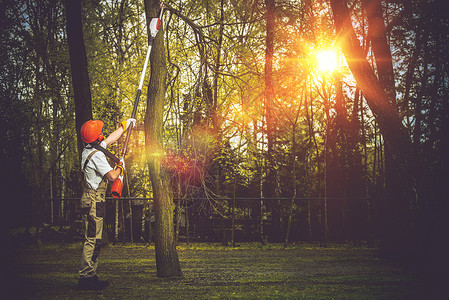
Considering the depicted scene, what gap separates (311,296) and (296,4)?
356 inches

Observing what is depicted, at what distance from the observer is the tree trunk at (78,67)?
13234 mm

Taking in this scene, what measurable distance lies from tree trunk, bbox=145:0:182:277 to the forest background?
245 mm

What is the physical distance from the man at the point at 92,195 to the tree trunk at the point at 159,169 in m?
1.22

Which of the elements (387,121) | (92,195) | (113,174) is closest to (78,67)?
(92,195)

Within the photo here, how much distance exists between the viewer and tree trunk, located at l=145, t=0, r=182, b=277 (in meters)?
7.33

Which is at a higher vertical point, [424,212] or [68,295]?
[424,212]

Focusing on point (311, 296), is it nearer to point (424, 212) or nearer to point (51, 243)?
point (424, 212)

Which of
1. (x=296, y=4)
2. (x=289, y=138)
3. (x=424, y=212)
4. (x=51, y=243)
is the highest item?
(x=296, y=4)

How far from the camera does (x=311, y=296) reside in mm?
6133

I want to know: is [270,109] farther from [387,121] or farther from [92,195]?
[92,195]

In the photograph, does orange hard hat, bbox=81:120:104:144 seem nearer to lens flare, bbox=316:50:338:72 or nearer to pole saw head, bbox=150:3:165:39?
pole saw head, bbox=150:3:165:39

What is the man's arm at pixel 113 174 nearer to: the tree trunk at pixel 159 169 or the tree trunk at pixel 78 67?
the tree trunk at pixel 159 169

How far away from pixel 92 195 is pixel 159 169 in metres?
1.43

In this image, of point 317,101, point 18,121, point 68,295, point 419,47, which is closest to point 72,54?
point 18,121
